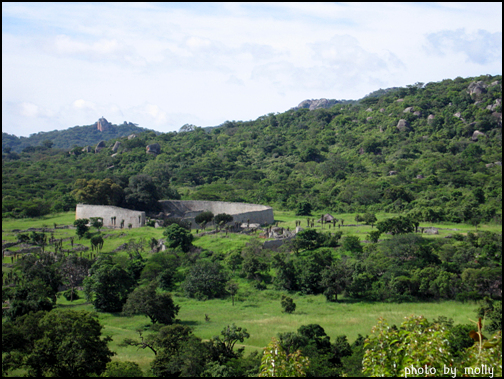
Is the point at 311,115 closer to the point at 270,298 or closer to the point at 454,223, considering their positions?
the point at 454,223

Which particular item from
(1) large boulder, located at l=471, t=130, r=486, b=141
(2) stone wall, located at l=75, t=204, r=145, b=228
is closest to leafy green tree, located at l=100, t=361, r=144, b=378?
(2) stone wall, located at l=75, t=204, r=145, b=228

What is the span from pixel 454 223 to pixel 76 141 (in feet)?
428

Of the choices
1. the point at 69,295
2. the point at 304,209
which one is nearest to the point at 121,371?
the point at 69,295

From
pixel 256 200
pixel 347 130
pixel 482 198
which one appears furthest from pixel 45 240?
pixel 347 130

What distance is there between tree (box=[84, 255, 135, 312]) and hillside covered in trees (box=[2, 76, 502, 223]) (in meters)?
19.1

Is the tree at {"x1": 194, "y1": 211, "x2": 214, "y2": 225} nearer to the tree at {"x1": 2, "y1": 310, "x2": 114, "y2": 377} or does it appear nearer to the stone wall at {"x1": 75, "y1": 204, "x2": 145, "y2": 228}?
the stone wall at {"x1": 75, "y1": 204, "x2": 145, "y2": 228}

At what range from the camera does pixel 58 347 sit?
1563 cm

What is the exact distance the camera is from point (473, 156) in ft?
188

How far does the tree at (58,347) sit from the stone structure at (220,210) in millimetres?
21810

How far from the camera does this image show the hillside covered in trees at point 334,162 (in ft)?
149

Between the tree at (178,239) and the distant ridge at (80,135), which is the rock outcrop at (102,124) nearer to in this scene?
the distant ridge at (80,135)

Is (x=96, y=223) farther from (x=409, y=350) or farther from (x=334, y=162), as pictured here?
(x=334, y=162)

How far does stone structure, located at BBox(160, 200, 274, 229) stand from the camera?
1523 inches

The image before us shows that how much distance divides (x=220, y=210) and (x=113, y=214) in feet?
29.0
